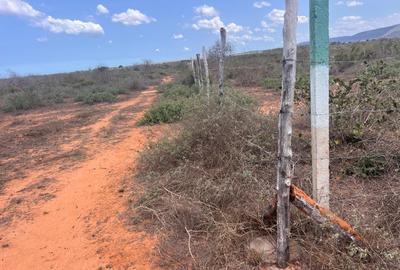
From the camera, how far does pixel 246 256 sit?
2914 millimetres

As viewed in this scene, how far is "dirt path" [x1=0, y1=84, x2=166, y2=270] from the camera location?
345cm

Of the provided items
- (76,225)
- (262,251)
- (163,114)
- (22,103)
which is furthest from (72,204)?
(22,103)

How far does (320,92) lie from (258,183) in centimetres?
113

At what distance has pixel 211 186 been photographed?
3.87 meters

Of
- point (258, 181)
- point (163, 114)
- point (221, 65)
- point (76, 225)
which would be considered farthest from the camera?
point (163, 114)

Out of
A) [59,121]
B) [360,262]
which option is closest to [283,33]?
[360,262]

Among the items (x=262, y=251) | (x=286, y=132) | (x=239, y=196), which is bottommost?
(x=262, y=251)

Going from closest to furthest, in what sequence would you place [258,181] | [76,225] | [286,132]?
[286,132]
[258,181]
[76,225]

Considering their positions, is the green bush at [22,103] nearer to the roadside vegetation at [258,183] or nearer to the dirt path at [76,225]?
the dirt path at [76,225]

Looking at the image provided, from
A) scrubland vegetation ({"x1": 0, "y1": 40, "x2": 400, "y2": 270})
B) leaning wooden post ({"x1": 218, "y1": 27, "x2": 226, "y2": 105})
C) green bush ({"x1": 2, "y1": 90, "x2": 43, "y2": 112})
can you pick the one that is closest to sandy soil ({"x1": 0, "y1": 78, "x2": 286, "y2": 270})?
scrubland vegetation ({"x1": 0, "y1": 40, "x2": 400, "y2": 270})

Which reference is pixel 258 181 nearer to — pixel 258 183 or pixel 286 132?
pixel 258 183

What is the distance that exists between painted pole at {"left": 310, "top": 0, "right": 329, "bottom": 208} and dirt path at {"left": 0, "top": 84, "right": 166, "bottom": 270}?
64.7 inches

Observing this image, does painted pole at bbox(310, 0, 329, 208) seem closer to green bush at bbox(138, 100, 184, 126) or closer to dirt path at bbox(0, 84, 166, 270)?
dirt path at bbox(0, 84, 166, 270)

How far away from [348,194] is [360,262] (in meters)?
1.14
